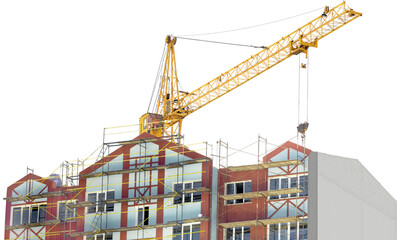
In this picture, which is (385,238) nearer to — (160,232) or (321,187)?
(321,187)

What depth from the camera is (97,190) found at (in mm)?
84875

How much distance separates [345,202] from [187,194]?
38.6 feet

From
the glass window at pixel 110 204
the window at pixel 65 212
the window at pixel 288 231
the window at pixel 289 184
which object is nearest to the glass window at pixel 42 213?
the window at pixel 65 212

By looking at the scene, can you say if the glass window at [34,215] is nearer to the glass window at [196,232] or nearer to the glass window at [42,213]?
the glass window at [42,213]

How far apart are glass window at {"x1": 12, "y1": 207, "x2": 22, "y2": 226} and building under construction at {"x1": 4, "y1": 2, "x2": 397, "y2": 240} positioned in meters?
0.08

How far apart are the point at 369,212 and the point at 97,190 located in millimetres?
21060

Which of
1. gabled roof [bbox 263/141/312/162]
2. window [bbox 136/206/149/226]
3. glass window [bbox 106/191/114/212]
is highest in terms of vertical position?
gabled roof [bbox 263/141/312/162]

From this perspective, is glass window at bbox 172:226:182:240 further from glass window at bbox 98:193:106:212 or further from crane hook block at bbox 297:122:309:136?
crane hook block at bbox 297:122:309:136

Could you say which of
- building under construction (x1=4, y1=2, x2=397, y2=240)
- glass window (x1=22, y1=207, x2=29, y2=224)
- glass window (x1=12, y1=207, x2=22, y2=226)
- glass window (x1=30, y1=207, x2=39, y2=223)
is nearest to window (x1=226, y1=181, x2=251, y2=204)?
building under construction (x1=4, y1=2, x2=397, y2=240)

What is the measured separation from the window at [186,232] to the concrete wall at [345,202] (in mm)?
9316

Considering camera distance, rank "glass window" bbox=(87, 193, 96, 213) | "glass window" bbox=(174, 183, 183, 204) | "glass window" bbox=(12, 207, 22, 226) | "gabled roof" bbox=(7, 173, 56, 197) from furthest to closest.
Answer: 1. "gabled roof" bbox=(7, 173, 56, 197)
2. "glass window" bbox=(12, 207, 22, 226)
3. "glass window" bbox=(87, 193, 96, 213)
4. "glass window" bbox=(174, 183, 183, 204)

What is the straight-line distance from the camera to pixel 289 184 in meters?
78.6

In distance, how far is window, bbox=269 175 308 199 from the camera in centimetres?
7775

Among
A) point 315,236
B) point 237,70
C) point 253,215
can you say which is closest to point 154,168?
point 253,215
